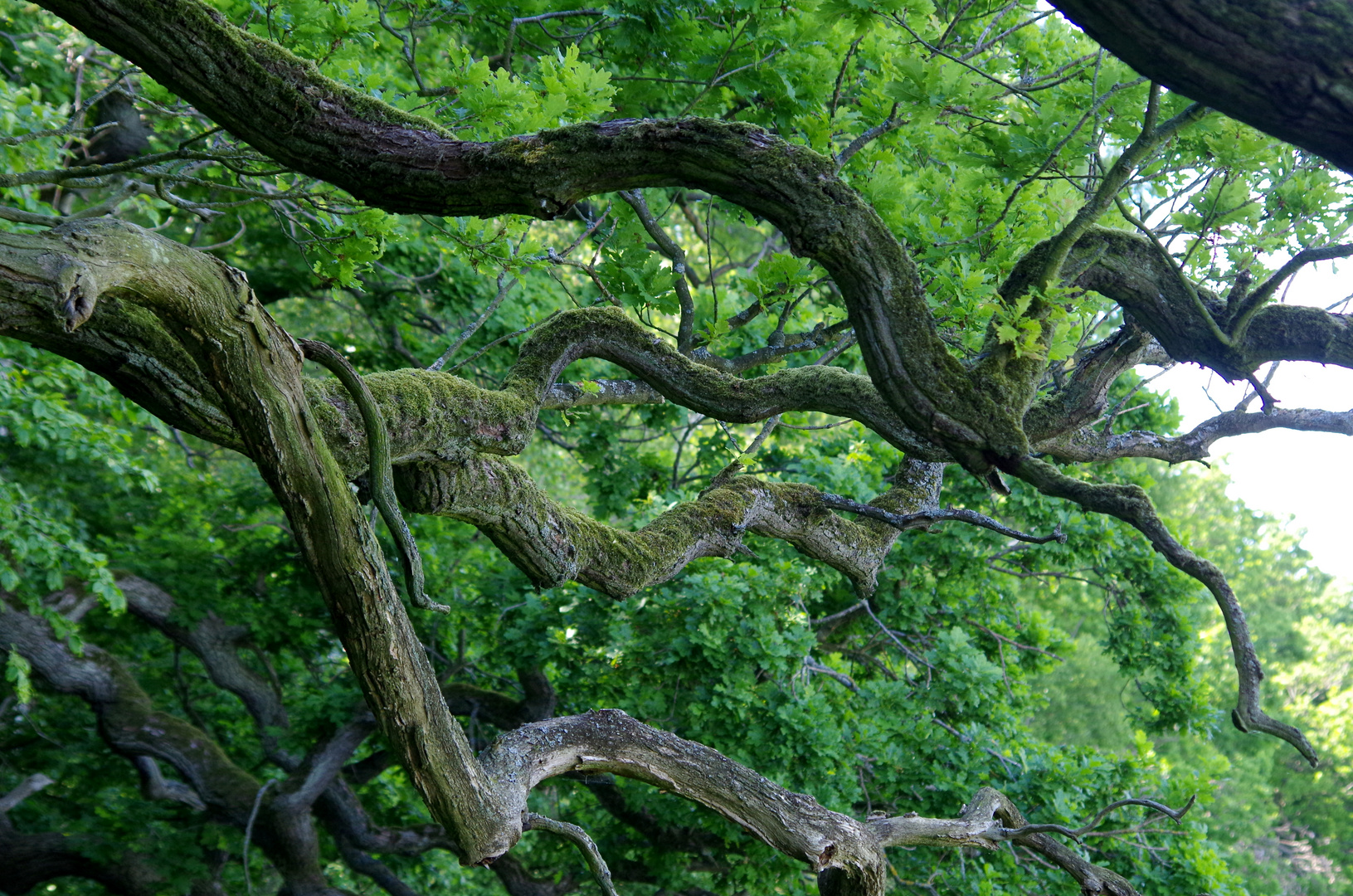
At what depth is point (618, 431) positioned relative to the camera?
341 inches

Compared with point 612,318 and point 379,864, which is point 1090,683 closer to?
point 379,864

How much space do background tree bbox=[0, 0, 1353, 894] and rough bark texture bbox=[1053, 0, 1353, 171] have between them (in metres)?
1.00

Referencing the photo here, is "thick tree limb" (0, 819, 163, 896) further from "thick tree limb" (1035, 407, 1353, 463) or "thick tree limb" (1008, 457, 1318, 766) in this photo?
"thick tree limb" (1008, 457, 1318, 766)

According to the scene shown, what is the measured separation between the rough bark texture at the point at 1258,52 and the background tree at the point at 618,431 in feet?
3.27

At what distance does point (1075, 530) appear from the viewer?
7.98m

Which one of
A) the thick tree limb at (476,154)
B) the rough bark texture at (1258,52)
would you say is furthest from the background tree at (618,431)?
the rough bark texture at (1258,52)

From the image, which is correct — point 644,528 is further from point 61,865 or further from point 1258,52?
point 61,865

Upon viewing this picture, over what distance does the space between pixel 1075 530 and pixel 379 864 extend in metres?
7.36

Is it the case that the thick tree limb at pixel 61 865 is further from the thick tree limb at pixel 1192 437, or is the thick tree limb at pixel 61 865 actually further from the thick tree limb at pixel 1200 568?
the thick tree limb at pixel 1200 568

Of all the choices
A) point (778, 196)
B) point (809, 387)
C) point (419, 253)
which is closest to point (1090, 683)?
point (419, 253)

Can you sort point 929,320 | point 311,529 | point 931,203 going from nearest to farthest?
1. point 311,529
2. point 929,320
3. point 931,203

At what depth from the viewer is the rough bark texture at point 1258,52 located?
5.31 ft

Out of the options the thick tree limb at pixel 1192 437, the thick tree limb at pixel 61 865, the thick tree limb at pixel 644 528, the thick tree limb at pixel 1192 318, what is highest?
the thick tree limb at pixel 1192 437

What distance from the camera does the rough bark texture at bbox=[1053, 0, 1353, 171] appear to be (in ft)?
5.31
